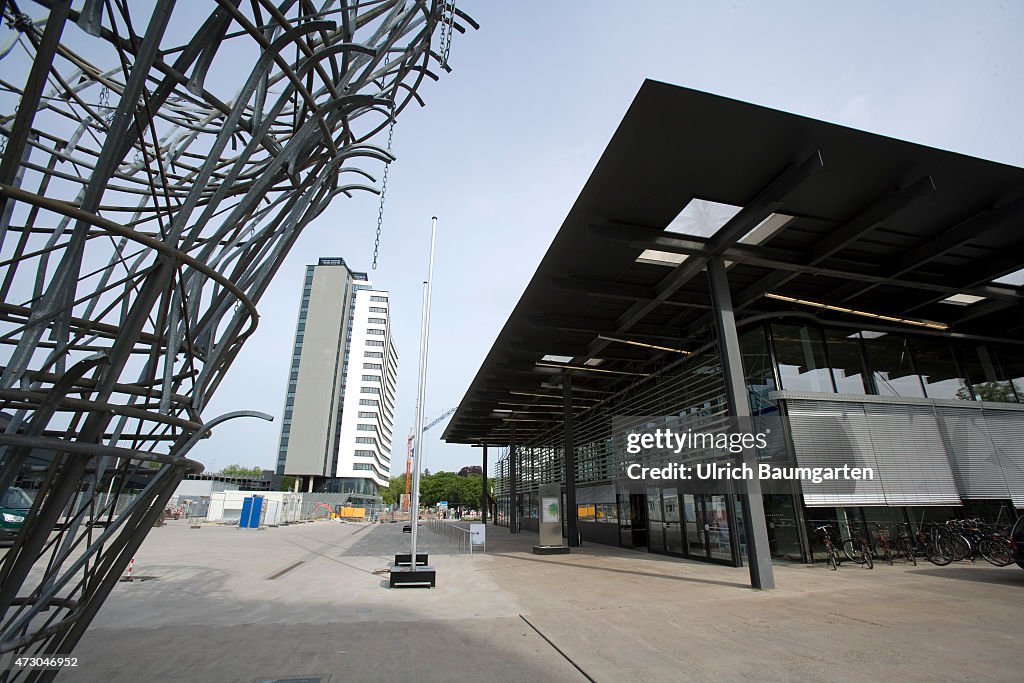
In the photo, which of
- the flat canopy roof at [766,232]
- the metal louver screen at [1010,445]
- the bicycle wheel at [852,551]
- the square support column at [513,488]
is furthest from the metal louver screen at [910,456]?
the square support column at [513,488]

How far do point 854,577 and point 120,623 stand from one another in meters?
13.2

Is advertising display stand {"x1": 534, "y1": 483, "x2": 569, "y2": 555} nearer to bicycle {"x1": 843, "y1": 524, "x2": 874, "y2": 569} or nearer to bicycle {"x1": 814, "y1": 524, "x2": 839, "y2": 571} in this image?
bicycle {"x1": 814, "y1": 524, "x2": 839, "y2": 571}

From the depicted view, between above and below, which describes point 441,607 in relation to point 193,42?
below

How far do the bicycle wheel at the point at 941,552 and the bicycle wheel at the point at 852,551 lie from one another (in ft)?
6.24

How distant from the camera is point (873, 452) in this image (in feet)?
43.5

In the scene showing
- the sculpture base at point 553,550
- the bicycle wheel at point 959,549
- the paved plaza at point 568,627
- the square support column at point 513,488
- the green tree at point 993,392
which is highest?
the green tree at point 993,392

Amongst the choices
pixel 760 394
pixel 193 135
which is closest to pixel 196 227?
pixel 193 135

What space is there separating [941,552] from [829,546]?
2906 mm

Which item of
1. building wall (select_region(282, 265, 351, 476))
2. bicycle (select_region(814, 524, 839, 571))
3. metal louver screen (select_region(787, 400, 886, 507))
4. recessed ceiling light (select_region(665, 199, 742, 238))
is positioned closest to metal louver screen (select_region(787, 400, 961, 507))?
metal louver screen (select_region(787, 400, 886, 507))

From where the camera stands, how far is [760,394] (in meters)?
13.9

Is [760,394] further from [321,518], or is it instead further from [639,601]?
[321,518]

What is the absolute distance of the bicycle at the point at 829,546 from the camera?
1223 cm

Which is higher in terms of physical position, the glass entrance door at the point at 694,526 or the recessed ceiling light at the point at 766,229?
the recessed ceiling light at the point at 766,229

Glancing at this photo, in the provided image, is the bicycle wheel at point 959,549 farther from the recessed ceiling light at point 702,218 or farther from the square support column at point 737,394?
the recessed ceiling light at point 702,218
